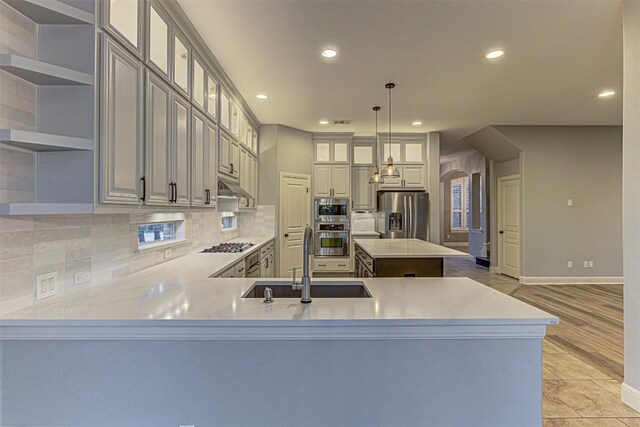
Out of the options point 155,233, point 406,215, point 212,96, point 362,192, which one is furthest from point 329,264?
point 212,96

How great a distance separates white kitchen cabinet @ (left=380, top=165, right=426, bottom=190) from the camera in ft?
20.7

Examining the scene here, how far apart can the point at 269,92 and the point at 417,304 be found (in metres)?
3.46

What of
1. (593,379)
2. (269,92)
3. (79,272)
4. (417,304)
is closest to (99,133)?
(79,272)

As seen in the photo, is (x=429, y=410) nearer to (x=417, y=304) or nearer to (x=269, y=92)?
(x=417, y=304)

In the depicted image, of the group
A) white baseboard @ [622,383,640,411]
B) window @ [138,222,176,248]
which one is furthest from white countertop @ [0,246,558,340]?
white baseboard @ [622,383,640,411]

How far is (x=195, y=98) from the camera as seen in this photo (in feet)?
8.84

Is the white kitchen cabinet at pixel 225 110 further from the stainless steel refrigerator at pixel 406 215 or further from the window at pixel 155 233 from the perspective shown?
the stainless steel refrigerator at pixel 406 215

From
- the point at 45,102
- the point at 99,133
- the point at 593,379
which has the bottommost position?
the point at 593,379

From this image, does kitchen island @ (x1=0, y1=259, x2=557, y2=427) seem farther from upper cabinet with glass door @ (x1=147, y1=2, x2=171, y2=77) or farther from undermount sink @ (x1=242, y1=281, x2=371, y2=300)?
upper cabinet with glass door @ (x1=147, y1=2, x2=171, y2=77)

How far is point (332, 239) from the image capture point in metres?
6.38

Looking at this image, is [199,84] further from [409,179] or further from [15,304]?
[409,179]

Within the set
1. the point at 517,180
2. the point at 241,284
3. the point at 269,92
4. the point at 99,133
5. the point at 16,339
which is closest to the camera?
the point at 16,339

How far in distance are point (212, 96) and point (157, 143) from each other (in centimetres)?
137

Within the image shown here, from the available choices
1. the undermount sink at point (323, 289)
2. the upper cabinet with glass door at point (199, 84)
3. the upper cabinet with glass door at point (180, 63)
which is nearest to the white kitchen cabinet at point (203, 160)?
the upper cabinet with glass door at point (199, 84)
